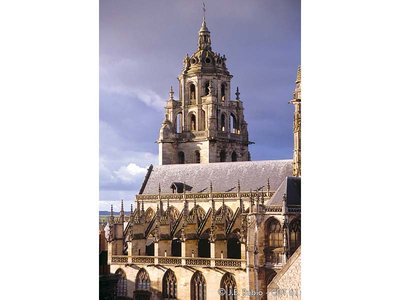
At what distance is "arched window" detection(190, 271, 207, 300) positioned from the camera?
9.09 meters

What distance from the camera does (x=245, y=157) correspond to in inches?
400

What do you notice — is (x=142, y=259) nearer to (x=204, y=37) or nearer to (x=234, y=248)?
(x=234, y=248)

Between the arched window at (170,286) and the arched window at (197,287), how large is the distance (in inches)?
17.6

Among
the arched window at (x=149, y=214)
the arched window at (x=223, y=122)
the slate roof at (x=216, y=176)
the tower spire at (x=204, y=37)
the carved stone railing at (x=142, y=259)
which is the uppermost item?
the tower spire at (x=204, y=37)

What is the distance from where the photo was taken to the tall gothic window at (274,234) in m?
9.18

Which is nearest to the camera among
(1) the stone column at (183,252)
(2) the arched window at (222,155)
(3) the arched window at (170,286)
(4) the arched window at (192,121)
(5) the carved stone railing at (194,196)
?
(3) the arched window at (170,286)

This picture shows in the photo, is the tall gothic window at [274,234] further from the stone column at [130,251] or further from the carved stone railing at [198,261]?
the stone column at [130,251]

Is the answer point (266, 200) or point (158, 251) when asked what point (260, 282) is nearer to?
point (266, 200)

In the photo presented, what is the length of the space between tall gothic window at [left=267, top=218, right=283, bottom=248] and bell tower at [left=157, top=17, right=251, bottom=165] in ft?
3.72

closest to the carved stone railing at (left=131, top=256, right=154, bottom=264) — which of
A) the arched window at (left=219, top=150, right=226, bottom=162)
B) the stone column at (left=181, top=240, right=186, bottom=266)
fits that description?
the stone column at (left=181, top=240, right=186, bottom=266)

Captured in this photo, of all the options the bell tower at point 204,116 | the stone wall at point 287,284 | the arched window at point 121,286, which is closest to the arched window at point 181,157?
the bell tower at point 204,116

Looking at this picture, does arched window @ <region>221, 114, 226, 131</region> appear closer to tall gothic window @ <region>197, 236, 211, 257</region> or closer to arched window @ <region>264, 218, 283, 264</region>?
arched window @ <region>264, 218, 283, 264</region>

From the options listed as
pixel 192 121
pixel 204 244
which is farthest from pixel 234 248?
pixel 192 121
